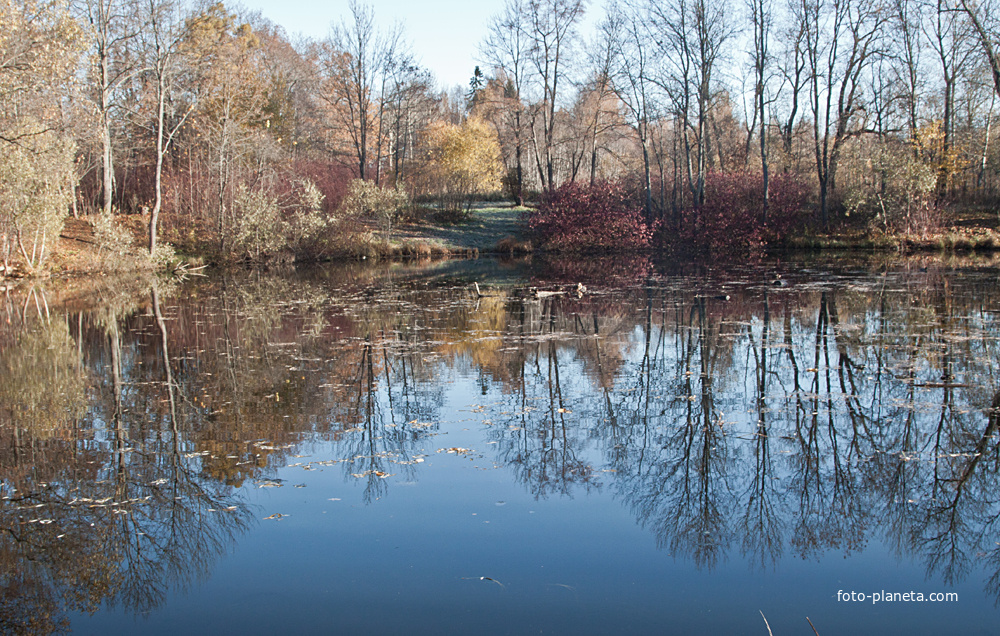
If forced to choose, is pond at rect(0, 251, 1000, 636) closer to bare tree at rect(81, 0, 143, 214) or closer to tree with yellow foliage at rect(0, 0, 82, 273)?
tree with yellow foliage at rect(0, 0, 82, 273)

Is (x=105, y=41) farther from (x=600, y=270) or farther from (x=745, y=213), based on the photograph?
(x=745, y=213)

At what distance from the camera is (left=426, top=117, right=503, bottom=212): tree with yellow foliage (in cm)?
4075

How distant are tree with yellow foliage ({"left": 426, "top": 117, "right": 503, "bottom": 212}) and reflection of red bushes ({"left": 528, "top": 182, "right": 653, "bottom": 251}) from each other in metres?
6.83

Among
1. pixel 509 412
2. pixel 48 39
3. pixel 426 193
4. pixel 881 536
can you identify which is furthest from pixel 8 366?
pixel 426 193

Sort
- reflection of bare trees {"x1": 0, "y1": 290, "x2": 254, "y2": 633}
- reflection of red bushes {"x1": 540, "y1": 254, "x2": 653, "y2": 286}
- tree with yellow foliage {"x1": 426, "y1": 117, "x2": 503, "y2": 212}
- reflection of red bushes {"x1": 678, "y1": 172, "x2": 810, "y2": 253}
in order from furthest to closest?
tree with yellow foliage {"x1": 426, "y1": 117, "x2": 503, "y2": 212} → reflection of red bushes {"x1": 678, "y1": 172, "x2": 810, "y2": 253} → reflection of red bushes {"x1": 540, "y1": 254, "x2": 653, "y2": 286} → reflection of bare trees {"x1": 0, "y1": 290, "x2": 254, "y2": 633}

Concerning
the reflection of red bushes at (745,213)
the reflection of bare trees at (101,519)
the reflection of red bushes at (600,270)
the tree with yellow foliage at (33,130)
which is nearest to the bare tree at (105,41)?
the tree with yellow foliage at (33,130)

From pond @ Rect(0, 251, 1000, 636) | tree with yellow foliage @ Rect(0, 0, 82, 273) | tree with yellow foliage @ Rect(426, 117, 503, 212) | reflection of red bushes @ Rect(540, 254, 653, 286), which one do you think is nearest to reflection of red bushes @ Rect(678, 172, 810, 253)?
reflection of red bushes @ Rect(540, 254, 653, 286)

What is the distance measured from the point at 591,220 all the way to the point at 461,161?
11452 millimetres

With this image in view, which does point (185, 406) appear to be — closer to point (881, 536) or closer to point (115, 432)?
point (115, 432)

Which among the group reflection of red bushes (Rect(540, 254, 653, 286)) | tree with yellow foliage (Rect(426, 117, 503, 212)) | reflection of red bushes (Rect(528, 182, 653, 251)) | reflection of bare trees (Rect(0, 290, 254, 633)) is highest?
tree with yellow foliage (Rect(426, 117, 503, 212))

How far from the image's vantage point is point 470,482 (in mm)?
5562

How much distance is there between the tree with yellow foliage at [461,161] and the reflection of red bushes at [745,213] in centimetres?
1359

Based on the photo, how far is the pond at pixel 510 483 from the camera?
12.8 feet

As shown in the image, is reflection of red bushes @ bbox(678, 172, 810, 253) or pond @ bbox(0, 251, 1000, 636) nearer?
pond @ bbox(0, 251, 1000, 636)
